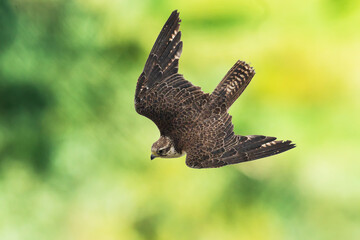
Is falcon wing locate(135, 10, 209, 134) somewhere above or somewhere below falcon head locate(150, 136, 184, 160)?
above

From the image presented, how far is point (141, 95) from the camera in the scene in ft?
8.31

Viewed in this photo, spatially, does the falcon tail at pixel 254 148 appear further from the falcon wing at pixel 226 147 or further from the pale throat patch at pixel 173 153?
the pale throat patch at pixel 173 153

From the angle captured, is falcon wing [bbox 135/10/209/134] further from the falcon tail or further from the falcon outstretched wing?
the falcon tail

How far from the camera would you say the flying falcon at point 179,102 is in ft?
7.99

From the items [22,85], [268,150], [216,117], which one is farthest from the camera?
[22,85]

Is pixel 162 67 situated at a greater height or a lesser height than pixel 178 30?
lesser

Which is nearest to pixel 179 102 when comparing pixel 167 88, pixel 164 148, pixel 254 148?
pixel 167 88

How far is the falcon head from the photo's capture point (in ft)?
8.15

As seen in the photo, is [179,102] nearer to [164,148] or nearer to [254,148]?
[164,148]

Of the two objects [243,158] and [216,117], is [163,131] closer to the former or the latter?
[216,117]

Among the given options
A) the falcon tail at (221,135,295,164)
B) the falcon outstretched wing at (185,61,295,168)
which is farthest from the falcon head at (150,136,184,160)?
the falcon tail at (221,135,295,164)

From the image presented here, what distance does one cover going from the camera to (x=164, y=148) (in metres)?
2.48

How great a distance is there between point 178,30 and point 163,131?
477 mm

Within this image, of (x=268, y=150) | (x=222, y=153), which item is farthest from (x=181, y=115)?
(x=268, y=150)
